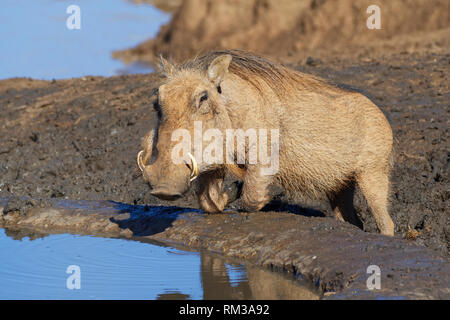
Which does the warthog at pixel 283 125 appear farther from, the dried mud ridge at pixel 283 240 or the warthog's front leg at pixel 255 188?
the dried mud ridge at pixel 283 240

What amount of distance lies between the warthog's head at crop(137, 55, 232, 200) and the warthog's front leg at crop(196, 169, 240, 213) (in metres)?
0.47

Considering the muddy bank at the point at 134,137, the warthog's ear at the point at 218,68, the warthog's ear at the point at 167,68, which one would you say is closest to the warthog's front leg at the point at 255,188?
the warthog's ear at the point at 218,68

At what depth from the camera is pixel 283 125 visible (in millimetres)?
5078

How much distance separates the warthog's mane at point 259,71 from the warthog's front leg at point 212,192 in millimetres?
663

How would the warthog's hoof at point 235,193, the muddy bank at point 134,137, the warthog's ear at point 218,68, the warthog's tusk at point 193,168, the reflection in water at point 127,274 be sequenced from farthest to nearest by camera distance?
the muddy bank at point 134,137 → the warthog's hoof at point 235,193 → the warthog's ear at point 218,68 → the warthog's tusk at point 193,168 → the reflection in water at point 127,274

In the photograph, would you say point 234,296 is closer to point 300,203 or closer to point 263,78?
A: point 263,78

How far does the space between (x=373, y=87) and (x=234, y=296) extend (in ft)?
18.9

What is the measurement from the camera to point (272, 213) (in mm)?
5137

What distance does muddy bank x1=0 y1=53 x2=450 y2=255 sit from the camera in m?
6.32

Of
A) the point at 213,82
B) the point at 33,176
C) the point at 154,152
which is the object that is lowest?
the point at 33,176

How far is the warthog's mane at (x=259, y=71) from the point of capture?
5.04m

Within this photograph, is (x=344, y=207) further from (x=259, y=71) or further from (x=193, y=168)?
(x=193, y=168)
